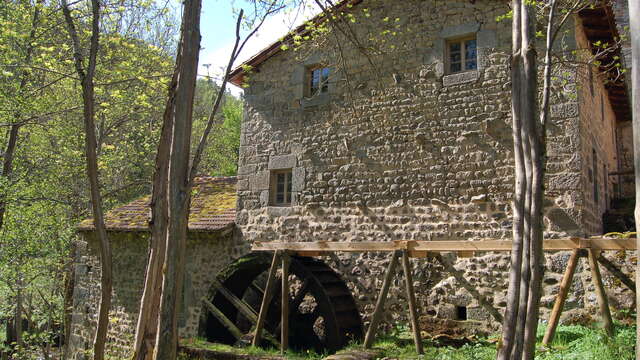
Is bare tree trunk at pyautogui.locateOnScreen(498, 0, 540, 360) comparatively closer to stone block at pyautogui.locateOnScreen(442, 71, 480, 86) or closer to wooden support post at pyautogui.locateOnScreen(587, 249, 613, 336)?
wooden support post at pyautogui.locateOnScreen(587, 249, 613, 336)

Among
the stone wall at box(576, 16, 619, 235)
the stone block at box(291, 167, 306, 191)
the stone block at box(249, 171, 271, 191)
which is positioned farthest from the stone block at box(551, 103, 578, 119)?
the stone block at box(249, 171, 271, 191)

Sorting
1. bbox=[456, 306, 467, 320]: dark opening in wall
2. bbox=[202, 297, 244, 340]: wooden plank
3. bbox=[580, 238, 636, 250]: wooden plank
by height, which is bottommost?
bbox=[202, 297, 244, 340]: wooden plank

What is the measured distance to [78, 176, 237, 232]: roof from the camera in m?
10.1

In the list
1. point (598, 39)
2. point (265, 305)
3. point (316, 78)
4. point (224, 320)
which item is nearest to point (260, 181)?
point (316, 78)

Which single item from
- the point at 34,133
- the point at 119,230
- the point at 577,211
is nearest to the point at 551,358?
the point at 577,211

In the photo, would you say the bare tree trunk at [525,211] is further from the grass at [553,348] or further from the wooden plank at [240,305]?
the wooden plank at [240,305]

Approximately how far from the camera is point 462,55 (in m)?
8.14

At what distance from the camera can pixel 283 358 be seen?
22.2ft

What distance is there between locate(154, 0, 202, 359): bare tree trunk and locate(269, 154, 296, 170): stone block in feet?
16.5

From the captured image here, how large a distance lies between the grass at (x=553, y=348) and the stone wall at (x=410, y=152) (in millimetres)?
747

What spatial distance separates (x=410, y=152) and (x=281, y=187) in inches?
109

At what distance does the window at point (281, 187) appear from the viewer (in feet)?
31.8

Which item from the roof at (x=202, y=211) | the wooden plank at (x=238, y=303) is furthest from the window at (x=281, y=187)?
the wooden plank at (x=238, y=303)

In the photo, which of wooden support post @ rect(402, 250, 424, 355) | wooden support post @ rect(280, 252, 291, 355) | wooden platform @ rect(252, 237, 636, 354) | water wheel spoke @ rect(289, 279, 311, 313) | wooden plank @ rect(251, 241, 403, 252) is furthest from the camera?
water wheel spoke @ rect(289, 279, 311, 313)
